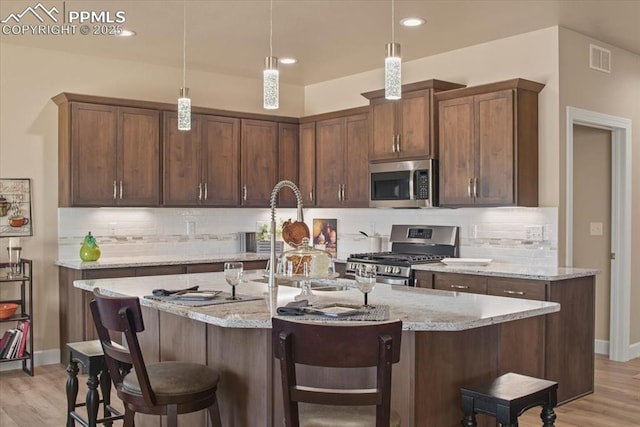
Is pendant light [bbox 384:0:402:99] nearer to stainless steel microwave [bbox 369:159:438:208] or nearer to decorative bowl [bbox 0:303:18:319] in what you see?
stainless steel microwave [bbox 369:159:438:208]

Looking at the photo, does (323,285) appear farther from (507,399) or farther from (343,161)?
(343,161)

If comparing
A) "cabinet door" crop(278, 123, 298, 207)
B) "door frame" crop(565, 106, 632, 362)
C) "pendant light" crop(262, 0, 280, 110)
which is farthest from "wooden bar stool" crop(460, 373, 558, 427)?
"cabinet door" crop(278, 123, 298, 207)

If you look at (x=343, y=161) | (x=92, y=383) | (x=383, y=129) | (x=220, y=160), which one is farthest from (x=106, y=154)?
(x=92, y=383)

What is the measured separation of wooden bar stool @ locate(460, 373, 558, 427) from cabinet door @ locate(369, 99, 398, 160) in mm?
3353

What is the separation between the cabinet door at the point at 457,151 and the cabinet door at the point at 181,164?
7.80 feet

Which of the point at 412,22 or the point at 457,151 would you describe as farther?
the point at 457,151

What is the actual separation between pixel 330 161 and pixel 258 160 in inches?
29.7

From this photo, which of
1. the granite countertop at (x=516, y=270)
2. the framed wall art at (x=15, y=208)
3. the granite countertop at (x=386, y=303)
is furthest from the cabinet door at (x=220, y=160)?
the granite countertop at (x=386, y=303)

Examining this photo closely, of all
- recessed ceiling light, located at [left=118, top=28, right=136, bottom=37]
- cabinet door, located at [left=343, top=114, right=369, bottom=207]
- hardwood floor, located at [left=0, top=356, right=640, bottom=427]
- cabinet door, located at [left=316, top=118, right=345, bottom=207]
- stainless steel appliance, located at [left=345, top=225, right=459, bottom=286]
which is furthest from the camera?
cabinet door, located at [left=316, top=118, right=345, bottom=207]

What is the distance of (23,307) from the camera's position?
5516mm

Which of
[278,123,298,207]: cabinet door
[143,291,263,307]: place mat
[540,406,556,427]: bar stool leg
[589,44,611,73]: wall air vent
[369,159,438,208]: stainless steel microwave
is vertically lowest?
[540,406,556,427]: bar stool leg

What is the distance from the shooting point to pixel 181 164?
625 centimetres

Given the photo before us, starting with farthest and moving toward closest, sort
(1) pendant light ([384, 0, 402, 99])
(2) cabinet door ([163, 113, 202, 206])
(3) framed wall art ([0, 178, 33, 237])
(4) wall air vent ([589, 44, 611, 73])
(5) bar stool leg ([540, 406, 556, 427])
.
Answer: (2) cabinet door ([163, 113, 202, 206]), (3) framed wall art ([0, 178, 33, 237]), (4) wall air vent ([589, 44, 611, 73]), (1) pendant light ([384, 0, 402, 99]), (5) bar stool leg ([540, 406, 556, 427])

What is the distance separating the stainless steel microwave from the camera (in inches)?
219
